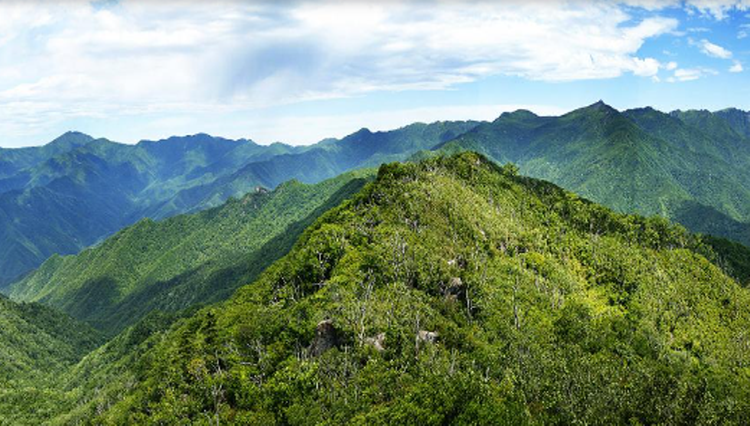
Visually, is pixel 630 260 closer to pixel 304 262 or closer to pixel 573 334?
pixel 573 334

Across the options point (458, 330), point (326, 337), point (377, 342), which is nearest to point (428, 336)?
point (458, 330)

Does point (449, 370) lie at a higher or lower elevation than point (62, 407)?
higher

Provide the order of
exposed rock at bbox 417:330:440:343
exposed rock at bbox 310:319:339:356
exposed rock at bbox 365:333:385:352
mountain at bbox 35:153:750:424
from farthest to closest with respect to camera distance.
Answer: exposed rock at bbox 417:330:440:343 → exposed rock at bbox 310:319:339:356 → exposed rock at bbox 365:333:385:352 → mountain at bbox 35:153:750:424

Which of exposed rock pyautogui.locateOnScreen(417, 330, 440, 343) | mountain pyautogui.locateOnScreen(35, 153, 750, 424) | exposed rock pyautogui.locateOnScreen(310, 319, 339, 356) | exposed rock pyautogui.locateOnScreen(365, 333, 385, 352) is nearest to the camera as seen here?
mountain pyautogui.locateOnScreen(35, 153, 750, 424)

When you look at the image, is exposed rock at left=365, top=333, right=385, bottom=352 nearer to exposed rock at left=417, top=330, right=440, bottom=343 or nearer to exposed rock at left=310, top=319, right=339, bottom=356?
exposed rock at left=310, top=319, right=339, bottom=356

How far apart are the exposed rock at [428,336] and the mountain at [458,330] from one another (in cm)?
45

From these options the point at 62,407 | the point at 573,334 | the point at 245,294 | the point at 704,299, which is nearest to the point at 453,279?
the point at 573,334

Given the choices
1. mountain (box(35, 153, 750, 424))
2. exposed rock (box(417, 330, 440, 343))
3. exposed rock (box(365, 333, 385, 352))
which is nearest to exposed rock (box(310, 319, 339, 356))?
mountain (box(35, 153, 750, 424))

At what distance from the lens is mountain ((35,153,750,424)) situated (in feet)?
256

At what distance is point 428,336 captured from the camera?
325 feet

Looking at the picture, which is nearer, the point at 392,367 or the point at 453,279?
the point at 392,367

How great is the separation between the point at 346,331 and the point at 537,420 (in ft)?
126

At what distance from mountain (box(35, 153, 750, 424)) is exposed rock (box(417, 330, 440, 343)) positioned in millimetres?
446

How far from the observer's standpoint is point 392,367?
90312 millimetres
